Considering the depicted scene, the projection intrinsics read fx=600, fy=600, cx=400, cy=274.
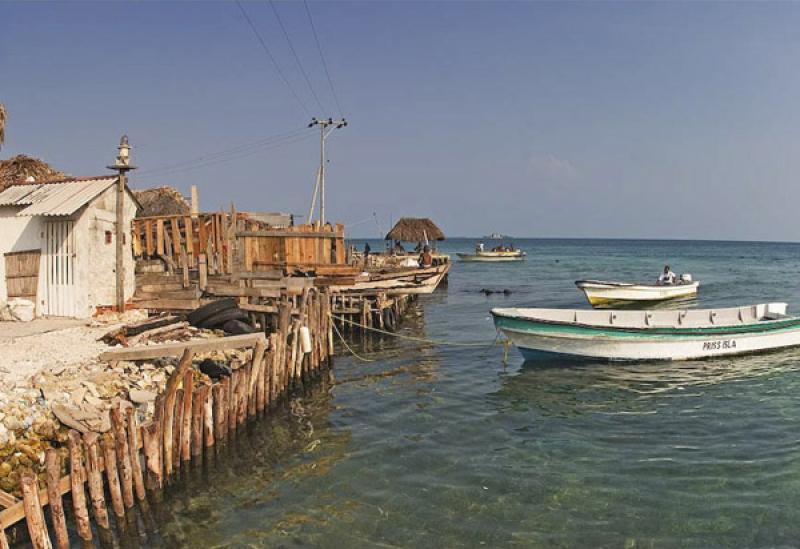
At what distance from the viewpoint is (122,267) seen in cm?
1861

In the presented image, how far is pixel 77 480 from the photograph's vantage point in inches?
306

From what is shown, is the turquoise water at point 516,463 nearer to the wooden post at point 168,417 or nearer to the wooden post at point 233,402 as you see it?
the wooden post at point 233,402

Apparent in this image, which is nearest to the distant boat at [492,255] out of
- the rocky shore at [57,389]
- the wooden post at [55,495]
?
the rocky shore at [57,389]

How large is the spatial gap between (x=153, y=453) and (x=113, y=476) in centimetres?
92

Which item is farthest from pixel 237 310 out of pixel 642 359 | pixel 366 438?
pixel 642 359

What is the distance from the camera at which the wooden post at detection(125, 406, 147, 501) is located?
8602 mm

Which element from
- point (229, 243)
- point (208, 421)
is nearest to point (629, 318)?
point (229, 243)

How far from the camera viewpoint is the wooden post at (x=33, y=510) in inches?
271

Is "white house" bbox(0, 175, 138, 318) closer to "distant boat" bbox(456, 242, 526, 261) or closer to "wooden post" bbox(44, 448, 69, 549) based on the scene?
"wooden post" bbox(44, 448, 69, 549)

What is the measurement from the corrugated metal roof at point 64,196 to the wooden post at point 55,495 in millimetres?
11070

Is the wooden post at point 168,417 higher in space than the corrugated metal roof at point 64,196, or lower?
lower

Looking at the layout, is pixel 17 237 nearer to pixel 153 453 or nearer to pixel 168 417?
pixel 168 417

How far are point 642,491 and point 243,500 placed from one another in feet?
22.0

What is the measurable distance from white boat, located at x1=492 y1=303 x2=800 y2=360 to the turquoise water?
0.54 metres
